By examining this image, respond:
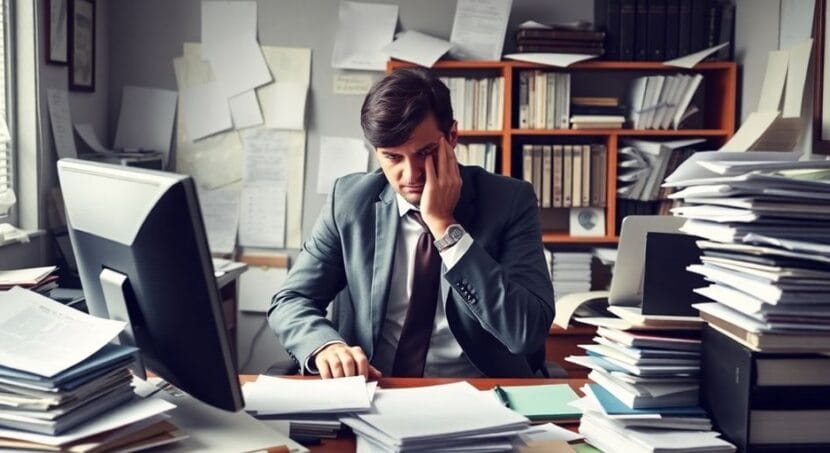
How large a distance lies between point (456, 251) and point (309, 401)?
517 mm

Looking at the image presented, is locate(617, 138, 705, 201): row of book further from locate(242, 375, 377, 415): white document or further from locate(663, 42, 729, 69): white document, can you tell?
locate(242, 375, 377, 415): white document

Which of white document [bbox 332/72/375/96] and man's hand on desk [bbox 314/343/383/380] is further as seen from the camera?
white document [bbox 332/72/375/96]

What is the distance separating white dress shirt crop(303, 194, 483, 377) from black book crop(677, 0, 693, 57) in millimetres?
1859

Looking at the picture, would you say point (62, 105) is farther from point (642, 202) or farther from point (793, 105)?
point (793, 105)

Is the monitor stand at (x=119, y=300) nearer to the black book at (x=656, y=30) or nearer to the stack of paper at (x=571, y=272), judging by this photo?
the stack of paper at (x=571, y=272)

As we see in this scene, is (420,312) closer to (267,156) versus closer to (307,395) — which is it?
(307,395)

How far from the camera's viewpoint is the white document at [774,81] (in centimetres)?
303

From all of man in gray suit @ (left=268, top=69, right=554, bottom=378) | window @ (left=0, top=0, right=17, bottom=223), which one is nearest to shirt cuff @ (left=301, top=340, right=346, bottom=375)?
man in gray suit @ (left=268, top=69, right=554, bottom=378)

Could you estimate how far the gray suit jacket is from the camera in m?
1.92

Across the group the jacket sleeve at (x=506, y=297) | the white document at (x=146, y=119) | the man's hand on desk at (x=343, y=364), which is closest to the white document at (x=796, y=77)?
the jacket sleeve at (x=506, y=297)

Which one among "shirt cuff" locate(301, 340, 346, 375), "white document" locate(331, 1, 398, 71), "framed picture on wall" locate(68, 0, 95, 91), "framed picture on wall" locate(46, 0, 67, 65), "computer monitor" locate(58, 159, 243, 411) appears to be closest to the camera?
"computer monitor" locate(58, 159, 243, 411)

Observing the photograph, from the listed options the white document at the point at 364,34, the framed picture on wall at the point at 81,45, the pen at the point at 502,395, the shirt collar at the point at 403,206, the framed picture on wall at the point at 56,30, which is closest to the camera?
the pen at the point at 502,395

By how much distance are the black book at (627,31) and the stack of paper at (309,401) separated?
7.66 feet

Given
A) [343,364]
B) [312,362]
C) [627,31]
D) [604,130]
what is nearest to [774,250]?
[343,364]
